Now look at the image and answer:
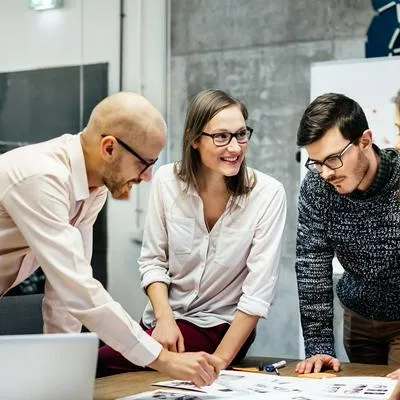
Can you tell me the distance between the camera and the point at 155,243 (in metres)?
2.67

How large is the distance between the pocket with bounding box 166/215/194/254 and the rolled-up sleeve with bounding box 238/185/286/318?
21 centimetres

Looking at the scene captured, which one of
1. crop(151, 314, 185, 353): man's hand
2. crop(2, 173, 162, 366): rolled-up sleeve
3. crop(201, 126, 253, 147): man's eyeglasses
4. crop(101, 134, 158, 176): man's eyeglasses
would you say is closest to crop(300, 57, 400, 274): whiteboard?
crop(201, 126, 253, 147): man's eyeglasses

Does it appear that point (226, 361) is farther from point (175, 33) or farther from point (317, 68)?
point (175, 33)

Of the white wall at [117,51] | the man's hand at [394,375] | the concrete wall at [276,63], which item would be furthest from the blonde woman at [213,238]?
the white wall at [117,51]

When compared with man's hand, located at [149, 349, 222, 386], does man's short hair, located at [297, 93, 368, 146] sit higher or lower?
higher

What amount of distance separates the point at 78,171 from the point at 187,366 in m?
0.55

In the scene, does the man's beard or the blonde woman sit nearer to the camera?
the man's beard

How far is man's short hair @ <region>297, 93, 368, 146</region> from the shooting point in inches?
92.7

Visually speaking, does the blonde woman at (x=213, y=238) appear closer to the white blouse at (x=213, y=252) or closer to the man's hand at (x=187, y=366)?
the white blouse at (x=213, y=252)

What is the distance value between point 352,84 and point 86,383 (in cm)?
305

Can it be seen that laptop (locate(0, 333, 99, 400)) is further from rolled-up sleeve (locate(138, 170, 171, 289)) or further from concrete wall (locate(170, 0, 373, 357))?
concrete wall (locate(170, 0, 373, 357))

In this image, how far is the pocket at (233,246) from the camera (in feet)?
8.46

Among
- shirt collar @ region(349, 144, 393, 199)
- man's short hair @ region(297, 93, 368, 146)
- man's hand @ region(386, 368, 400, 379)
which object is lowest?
man's hand @ region(386, 368, 400, 379)

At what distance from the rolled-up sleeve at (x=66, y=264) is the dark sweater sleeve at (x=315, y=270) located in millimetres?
927
